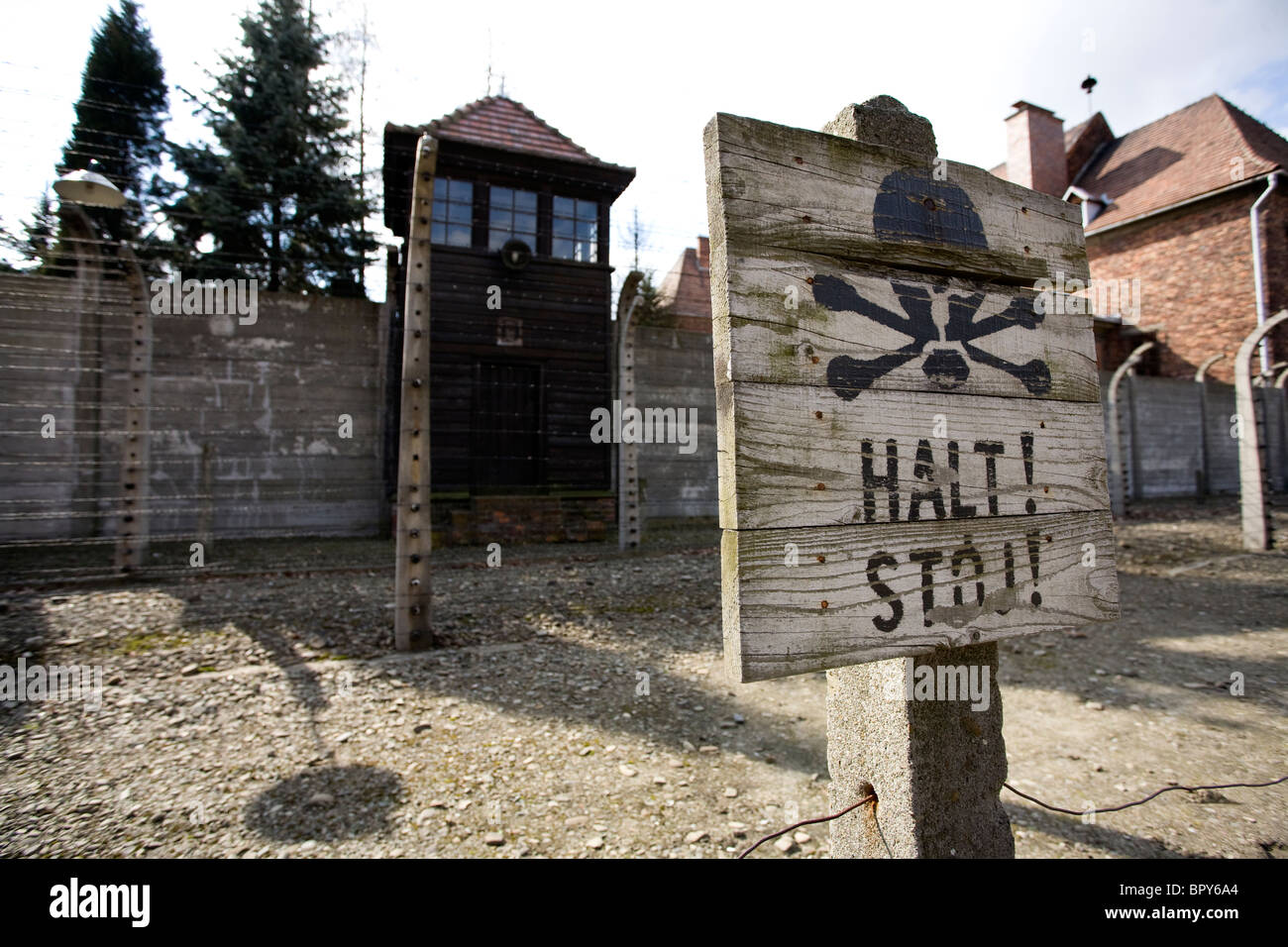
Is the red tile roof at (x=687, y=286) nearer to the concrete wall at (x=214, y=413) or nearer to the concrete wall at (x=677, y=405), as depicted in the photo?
the concrete wall at (x=677, y=405)

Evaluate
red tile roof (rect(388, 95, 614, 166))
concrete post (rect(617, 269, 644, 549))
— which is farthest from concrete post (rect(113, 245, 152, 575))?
red tile roof (rect(388, 95, 614, 166))

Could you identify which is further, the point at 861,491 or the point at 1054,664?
the point at 1054,664

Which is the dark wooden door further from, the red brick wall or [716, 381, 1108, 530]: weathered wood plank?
the red brick wall

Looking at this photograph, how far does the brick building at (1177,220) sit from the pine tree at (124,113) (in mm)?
22951

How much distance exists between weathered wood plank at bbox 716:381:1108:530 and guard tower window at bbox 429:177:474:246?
1011cm

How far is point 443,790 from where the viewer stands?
2.51 meters

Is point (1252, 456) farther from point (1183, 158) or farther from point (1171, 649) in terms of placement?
point (1183, 158)

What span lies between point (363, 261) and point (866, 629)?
16.2m

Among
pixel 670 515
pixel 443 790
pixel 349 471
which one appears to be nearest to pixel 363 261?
pixel 349 471

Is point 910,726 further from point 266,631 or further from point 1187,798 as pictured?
point 266,631

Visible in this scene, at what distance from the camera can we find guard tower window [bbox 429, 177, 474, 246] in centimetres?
996

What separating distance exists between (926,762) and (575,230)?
34.8 ft

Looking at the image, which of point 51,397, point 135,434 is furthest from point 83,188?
point 51,397

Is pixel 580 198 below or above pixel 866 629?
above
